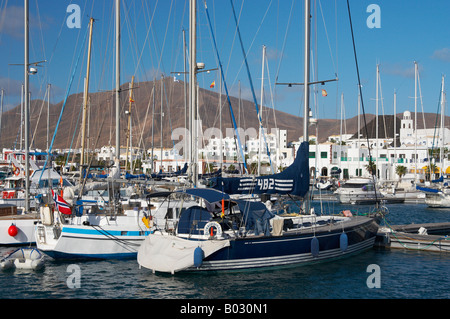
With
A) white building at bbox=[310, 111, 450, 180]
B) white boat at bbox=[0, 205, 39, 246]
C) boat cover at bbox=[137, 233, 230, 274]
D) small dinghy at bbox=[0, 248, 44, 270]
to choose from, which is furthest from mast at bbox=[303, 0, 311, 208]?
white building at bbox=[310, 111, 450, 180]

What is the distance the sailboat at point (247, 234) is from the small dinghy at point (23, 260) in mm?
4749

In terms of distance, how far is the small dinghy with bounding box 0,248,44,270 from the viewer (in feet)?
69.1

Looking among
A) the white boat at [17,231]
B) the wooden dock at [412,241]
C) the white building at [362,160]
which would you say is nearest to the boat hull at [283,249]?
the wooden dock at [412,241]

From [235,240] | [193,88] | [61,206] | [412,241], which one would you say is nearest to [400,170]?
[412,241]

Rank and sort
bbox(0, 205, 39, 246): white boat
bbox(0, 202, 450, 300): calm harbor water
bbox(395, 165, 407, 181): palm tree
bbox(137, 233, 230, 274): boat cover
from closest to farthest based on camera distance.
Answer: bbox(0, 202, 450, 300): calm harbor water
bbox(137, 233, 230, 274): boat cover
bbox(0, 205, 39, 246): white boat
bbox(395, 165, 407, 181): palm tree

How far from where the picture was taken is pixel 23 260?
69.7ft

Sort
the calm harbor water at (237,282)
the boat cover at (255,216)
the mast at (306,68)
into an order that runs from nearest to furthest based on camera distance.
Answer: the calm harbor water at (237,282)
the boat cover at (255,216)
the mast at (306,68)

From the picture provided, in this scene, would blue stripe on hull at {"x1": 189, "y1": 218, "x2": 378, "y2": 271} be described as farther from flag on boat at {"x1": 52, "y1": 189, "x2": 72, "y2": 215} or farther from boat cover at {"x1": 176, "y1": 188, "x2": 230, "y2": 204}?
flag on boat at {"x1": 52, "y1": 189, "x2": 72, "y2": 215}

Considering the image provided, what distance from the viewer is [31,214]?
2720 centimetres

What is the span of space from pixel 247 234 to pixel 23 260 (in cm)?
950

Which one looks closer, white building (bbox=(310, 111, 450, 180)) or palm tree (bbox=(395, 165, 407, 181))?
palm tree (bbox=(395, 165, 407, 181))

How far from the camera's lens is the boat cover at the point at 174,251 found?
61.6 ft

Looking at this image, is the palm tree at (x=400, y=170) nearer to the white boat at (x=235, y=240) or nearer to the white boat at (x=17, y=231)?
the white boat at (x=235, y=240)

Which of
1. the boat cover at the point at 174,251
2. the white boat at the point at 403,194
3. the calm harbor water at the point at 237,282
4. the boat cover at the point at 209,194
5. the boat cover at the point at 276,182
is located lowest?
the calm harbor water at the point at 237,282
